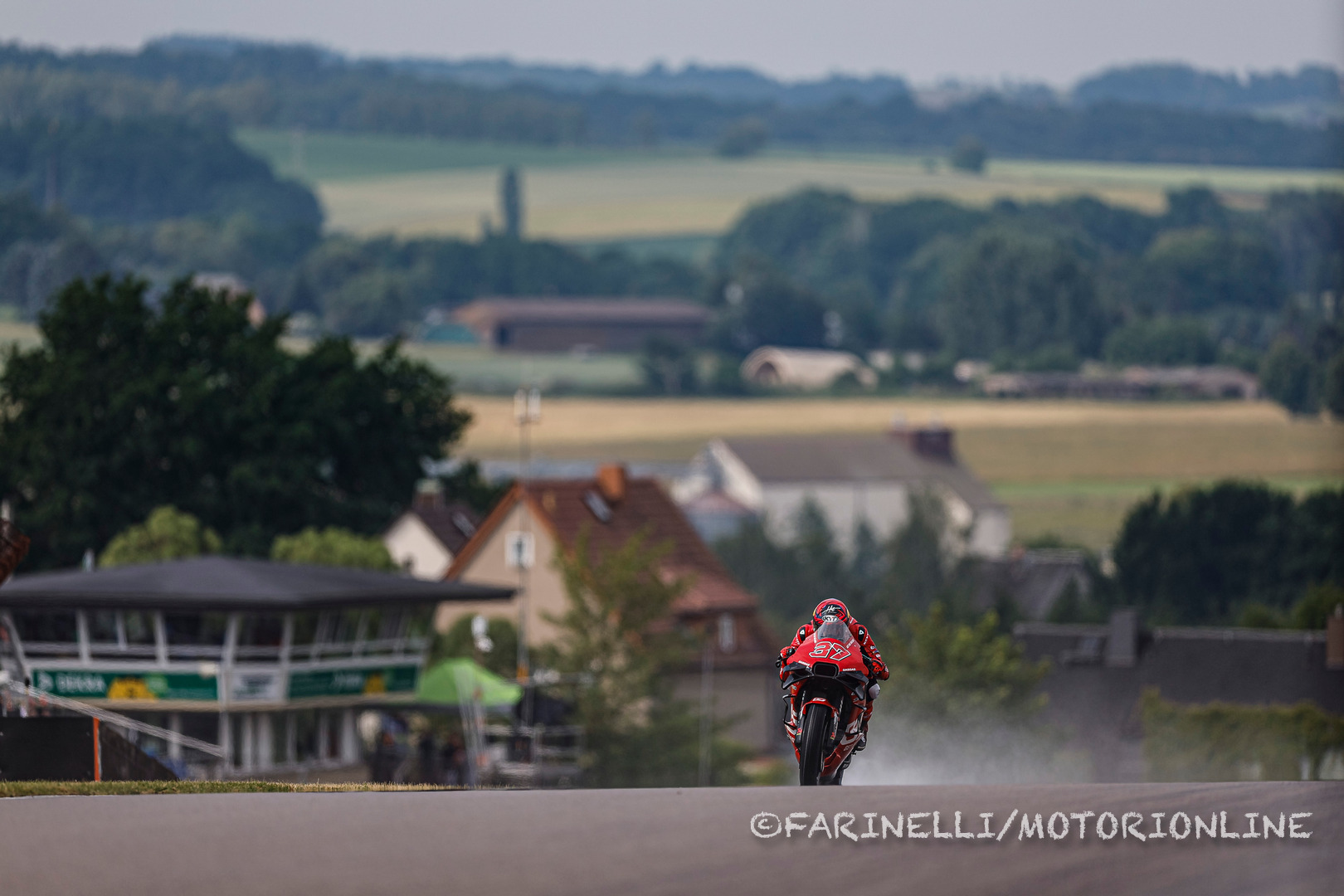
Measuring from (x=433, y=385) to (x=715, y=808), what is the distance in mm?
100957

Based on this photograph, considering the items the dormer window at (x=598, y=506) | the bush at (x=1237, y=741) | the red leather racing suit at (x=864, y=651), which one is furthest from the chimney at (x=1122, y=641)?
the red leather racing suit at (x=864, y=651)

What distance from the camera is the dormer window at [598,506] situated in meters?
112

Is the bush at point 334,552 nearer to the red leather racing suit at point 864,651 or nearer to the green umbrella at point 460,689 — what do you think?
the green umbrella at point 460,689

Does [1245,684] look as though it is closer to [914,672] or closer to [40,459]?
[914,672]

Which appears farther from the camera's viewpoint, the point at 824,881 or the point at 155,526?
the point at 155,526

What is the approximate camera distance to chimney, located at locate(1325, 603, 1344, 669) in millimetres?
99750

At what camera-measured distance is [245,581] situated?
65312 millimetres

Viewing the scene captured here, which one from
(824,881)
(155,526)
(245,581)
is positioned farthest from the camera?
(155,526)

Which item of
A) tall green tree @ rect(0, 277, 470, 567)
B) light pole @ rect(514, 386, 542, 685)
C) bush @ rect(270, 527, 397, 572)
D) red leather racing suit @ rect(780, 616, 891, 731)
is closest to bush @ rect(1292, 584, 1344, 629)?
light pole @ rect(514, 386, 542, 685)

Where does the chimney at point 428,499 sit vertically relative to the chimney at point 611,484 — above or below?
below

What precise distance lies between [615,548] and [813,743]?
282 feet

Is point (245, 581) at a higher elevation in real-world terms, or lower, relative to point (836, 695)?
lower

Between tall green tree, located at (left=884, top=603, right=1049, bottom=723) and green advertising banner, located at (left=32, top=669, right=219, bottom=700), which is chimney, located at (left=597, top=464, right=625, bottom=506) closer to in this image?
tall green tree, located at (left=884, top=603, right=1049, bottom=723)

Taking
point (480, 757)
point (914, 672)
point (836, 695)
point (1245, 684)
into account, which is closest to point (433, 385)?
point (914, 672)
